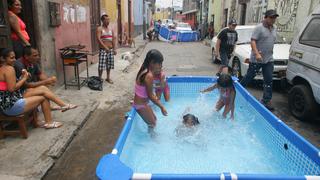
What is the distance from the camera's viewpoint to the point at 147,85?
3887mm

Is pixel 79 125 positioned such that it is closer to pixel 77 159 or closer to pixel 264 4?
pixel 77 159

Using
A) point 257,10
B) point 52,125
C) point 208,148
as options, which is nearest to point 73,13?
point 52,125

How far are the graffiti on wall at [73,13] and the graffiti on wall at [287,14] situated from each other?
7952mm

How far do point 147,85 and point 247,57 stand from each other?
492 cm

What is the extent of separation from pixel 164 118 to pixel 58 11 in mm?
3800

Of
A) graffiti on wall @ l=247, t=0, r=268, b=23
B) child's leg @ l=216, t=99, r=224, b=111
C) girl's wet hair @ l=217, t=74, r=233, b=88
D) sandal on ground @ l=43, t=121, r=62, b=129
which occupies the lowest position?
sandal on ground @ l=43, t=121, r=62, b=129

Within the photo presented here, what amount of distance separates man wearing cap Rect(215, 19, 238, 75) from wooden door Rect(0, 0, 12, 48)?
5393mm

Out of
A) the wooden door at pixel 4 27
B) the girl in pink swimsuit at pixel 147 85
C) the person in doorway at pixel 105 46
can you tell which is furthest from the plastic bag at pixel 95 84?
the girl in pink swimsuit at pixel 147 85

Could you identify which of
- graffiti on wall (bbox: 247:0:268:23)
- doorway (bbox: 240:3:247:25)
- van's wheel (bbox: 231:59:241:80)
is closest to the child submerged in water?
van's wheel (bbox: 231:59:241:80)

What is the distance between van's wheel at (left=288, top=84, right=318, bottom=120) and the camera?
5.16 meters

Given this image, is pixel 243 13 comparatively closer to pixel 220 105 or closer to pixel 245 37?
pixel 245 37

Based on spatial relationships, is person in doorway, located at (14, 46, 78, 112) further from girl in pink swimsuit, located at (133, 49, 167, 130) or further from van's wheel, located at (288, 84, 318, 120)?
van's wheel, located at (288, 84, 318, 120)

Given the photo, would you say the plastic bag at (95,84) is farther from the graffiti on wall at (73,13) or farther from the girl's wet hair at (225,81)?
the girl's wet hair at (225,81)

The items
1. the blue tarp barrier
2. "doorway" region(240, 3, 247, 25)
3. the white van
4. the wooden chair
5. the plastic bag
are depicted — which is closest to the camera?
the wooden chair
